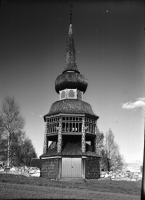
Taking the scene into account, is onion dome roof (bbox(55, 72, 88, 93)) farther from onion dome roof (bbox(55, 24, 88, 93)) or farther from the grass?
the grass

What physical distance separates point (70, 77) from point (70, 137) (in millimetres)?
9710

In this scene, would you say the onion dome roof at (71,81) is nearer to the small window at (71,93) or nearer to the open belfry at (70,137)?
the open belfry at (70,137)

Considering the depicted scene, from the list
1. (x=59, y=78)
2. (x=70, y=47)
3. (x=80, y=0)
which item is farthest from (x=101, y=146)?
(x=80, y=0)

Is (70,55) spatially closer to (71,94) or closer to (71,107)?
(71,94)

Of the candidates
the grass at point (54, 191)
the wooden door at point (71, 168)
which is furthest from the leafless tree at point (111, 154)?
the grass at point (54, 191)

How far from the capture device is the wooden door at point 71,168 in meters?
31.1

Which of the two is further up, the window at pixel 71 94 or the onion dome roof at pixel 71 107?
the window at pixel 71 94

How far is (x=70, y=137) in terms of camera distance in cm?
3444

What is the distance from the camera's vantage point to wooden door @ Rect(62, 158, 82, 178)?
31109 millimetres

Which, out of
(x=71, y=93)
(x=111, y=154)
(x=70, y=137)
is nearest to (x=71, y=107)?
(x=71, y=93)

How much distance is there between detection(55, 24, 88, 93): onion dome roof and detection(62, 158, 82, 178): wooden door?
12.0 m

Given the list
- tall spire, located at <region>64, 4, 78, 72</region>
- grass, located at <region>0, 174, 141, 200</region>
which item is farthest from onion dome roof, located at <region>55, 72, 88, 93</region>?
grass, located at <region>0, 174, 141, 200</region>

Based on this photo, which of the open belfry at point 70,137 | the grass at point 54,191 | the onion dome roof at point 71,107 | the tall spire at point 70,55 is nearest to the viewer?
the grass at point 54,191

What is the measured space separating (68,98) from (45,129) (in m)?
6.29
